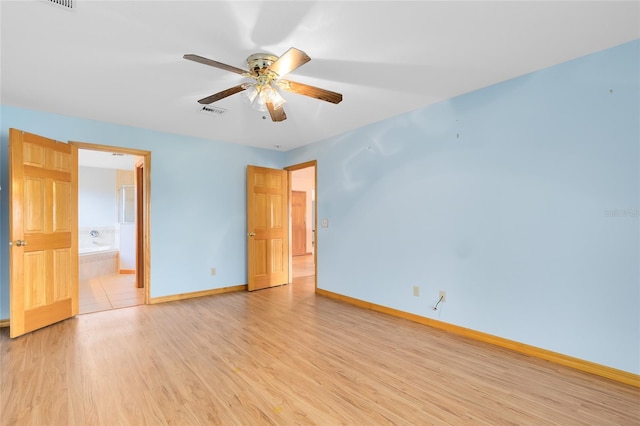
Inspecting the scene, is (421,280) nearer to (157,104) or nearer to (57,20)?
(157,104)

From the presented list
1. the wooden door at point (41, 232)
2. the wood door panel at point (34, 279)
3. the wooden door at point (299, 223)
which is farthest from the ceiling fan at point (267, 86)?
the wooden door at point (299, 223)

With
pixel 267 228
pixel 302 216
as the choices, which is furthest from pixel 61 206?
pixel 302 216

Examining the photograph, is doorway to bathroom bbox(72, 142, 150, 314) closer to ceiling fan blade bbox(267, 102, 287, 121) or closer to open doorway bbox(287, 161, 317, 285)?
ceiling fan blade bbox(267, 102, 287, 121)

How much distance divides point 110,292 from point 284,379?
162 inches


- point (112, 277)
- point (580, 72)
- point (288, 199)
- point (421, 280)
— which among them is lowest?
point (112, 277)

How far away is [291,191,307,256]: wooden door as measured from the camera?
9.52 metres

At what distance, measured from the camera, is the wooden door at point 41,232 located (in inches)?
120

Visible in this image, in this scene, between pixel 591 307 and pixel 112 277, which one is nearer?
pixel 591 307

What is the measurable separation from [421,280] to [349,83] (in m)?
2.27

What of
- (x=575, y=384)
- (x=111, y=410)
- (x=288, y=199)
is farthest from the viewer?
(x=288, y=199)

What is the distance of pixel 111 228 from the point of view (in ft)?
25.2

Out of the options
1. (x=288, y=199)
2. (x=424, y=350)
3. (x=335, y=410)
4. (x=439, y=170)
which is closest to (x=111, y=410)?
(x=335, y=410)

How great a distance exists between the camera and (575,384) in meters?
2.21

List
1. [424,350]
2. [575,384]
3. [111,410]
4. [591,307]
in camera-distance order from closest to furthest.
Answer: [111,410]
[575,384]
[591,307]
[424,350]
